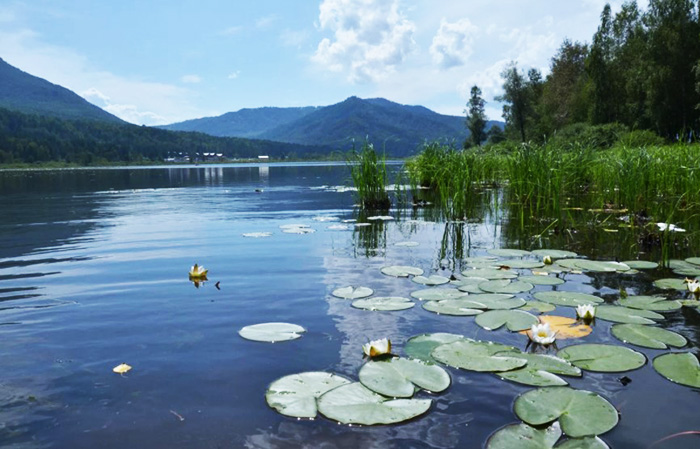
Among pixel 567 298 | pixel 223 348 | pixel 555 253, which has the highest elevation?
pixel 555 253

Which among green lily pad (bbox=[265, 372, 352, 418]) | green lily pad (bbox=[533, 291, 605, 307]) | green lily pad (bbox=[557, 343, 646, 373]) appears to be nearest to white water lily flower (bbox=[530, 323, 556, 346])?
green lily pad (bbox=[557, 343, 646, 373])

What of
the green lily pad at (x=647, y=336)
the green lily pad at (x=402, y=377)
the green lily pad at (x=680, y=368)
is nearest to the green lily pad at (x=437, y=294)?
the green lily pad at (x=647, y=336)

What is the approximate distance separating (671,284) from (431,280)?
2.18 metres

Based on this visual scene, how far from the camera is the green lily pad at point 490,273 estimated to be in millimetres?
4681

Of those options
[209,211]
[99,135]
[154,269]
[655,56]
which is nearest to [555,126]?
[655,56]

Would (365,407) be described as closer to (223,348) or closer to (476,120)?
(223,348)

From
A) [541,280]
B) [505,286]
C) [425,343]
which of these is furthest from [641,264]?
[425,343]

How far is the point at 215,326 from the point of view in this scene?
3518 millimetres

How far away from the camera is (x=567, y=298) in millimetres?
3951

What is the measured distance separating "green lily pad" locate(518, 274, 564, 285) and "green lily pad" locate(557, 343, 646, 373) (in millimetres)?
1641

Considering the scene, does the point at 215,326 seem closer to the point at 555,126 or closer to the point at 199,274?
the point at 199,274

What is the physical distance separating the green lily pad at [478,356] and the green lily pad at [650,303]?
1.52m

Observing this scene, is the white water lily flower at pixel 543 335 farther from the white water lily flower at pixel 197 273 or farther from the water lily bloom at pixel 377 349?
the white water lily flower at pixel 197 273

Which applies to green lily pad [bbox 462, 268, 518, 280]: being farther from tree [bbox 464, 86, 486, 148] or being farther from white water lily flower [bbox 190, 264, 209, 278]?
tree [bbox 464, 86, 486, 148]
